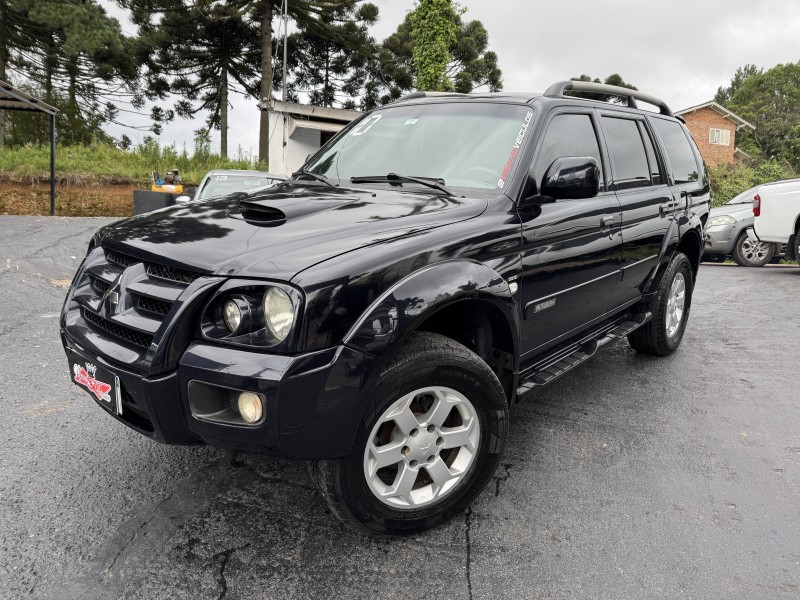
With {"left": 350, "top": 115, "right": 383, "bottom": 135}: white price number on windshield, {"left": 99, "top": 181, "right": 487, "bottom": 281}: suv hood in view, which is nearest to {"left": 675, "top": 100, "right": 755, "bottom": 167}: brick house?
{"left": 350, "top": 115, "right": 383, "bottom": 135}: white price number on windshield

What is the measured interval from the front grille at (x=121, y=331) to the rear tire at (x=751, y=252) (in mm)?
11874

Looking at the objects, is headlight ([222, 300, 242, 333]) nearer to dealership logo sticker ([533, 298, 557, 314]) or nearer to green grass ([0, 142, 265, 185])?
dealership logo sticker ([533, 298, 557, 314])

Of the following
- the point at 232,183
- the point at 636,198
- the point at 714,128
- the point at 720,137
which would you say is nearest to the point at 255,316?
the point at 636,198

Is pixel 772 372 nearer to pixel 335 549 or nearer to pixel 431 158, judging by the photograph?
pixel 431 158

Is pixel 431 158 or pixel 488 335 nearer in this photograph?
pixel 488 335

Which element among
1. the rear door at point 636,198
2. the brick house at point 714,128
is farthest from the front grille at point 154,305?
the brick house at point 714,128

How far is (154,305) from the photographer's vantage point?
2.22 metres

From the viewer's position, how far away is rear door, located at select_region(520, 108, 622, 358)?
115 inches

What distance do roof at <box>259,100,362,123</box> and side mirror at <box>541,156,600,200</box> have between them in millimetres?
18823

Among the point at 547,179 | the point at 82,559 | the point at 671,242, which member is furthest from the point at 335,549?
the point at 671,242

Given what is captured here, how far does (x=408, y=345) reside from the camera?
227 cm

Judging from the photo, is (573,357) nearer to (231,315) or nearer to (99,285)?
(231,315)

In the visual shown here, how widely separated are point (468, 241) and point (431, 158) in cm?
89

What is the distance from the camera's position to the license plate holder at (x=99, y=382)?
225cm
